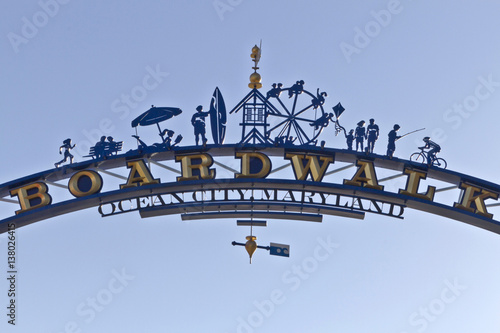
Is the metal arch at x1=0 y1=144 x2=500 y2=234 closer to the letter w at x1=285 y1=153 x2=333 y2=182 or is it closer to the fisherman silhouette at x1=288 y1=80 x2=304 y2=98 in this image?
the letter w at x1=285 y1=153 x2=333 y2=182

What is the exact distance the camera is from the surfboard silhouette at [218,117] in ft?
83.9

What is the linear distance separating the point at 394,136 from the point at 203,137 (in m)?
3.84

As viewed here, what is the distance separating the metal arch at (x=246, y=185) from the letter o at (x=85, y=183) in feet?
0.46

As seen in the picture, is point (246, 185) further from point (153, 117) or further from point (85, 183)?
point (85, 183)

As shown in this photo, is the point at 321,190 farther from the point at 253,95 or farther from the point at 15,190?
the point at 15,190

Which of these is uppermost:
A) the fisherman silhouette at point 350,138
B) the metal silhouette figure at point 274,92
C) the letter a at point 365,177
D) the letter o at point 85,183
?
the metal silhouette figure at point 274,92

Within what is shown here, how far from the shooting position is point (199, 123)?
2564 centimetres

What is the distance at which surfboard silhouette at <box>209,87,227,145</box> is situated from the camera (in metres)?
25.6

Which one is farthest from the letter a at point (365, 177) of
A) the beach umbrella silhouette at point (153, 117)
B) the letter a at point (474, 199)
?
the beach umbrella silhouette at point (153, 117)

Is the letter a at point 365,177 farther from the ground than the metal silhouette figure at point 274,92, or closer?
closer

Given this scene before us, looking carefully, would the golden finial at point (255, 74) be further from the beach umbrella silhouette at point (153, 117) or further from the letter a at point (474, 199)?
the letter a at point (474, 199)

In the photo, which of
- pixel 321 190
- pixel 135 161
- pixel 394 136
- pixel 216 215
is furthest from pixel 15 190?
pixel 394 136

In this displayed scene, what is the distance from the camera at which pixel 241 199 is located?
25.2 m

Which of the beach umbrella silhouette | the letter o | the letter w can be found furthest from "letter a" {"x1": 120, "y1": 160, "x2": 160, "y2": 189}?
the letter w
